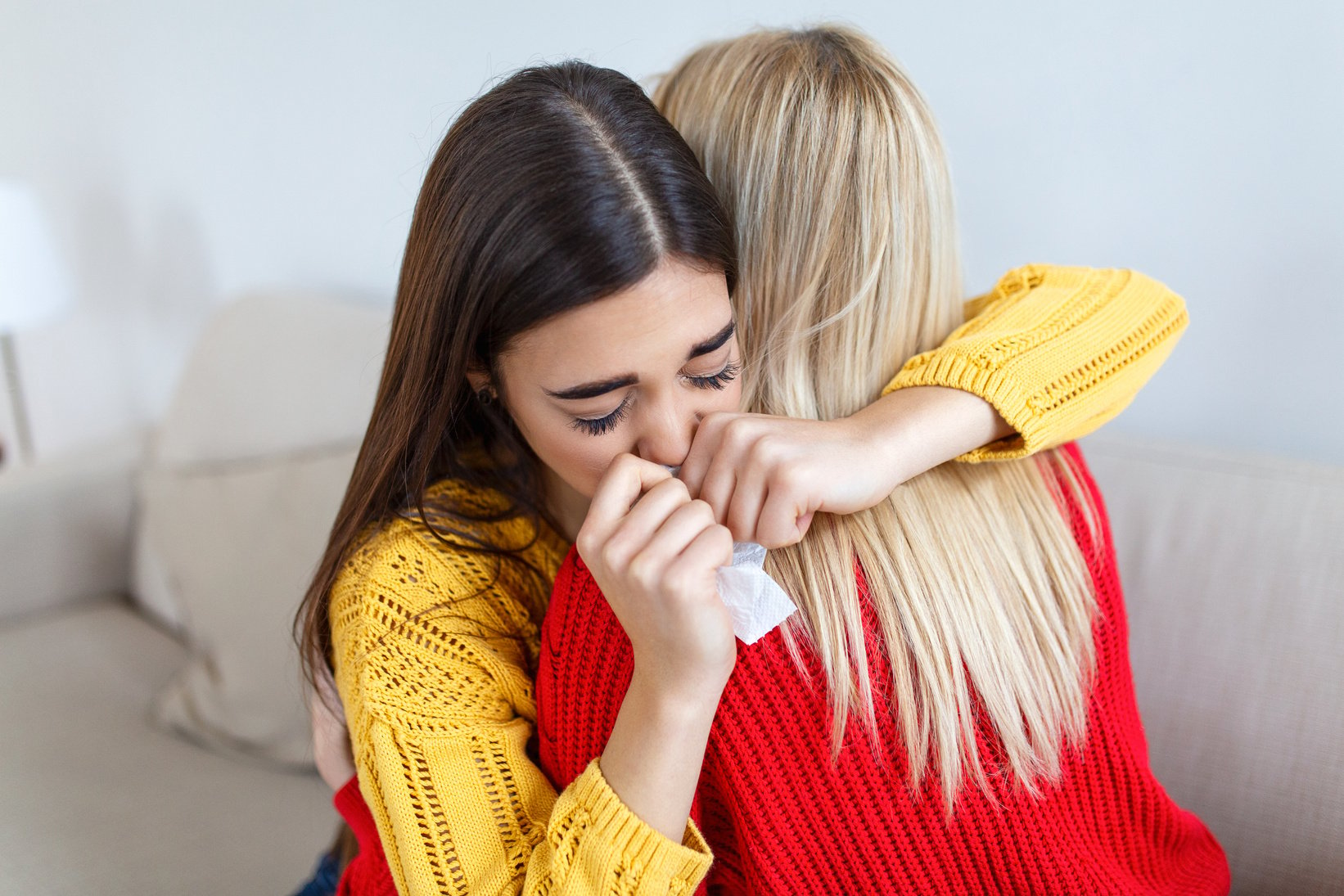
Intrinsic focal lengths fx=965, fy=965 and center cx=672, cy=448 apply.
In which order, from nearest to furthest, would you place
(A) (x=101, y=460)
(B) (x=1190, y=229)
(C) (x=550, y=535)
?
(C) (x=550, y=535) → (B) (x=1190, y=229) → (A) (x=101, y=460)

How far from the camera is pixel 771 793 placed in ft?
2.45

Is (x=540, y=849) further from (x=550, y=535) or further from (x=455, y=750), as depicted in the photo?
(x=550, y=535)

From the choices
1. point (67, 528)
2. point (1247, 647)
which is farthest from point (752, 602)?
point (67, 528)

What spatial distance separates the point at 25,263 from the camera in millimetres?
2301

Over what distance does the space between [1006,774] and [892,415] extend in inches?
12.1

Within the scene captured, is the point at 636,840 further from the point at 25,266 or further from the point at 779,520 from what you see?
the point at 25,266

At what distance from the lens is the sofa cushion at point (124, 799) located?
143cm

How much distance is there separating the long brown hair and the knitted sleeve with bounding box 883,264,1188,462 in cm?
23

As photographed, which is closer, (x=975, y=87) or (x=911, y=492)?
(x=911, y=492)

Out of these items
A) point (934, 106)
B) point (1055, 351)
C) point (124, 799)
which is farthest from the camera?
point (124, 799)

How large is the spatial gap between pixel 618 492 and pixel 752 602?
0.13m

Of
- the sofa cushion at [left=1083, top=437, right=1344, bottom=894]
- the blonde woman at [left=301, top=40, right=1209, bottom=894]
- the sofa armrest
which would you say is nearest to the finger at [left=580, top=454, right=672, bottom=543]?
the blonde woman at [left=301, top=40, right=1209, bottom=894]

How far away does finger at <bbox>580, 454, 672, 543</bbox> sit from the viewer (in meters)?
0.72

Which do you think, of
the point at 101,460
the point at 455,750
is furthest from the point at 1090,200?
the point at 101,460
